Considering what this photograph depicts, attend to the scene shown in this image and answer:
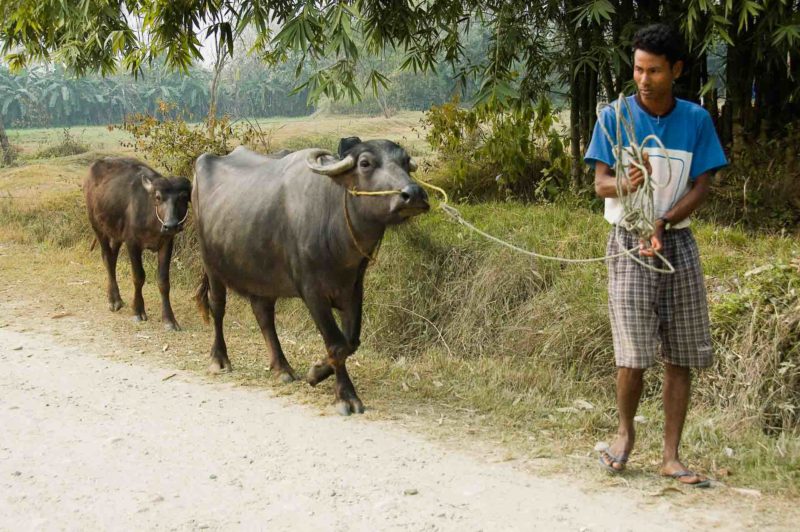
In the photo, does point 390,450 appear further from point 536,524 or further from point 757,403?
point 757,403

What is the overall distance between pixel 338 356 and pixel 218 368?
117 centimetres

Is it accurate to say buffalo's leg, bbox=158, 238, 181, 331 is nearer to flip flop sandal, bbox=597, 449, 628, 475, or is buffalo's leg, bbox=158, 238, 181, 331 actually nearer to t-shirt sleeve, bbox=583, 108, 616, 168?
flip flop sandal, bbox=597, 449, 628, 475

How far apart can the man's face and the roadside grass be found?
5.01ft

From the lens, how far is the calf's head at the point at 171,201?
21.5 feet

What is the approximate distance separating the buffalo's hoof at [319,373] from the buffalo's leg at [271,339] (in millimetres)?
262

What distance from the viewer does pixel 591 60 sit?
6473 millimetres

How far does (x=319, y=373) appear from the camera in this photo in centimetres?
479

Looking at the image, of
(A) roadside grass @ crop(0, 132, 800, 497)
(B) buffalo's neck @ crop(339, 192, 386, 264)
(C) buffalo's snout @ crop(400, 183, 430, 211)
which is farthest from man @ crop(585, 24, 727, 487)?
(B) buffalo's neck @ crop(339, 192, 386, 264)

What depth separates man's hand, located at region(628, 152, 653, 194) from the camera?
10.2ft

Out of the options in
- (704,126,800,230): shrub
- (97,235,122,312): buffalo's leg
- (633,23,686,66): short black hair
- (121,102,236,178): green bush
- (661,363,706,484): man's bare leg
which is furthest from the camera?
(121,102,236,178): green bush

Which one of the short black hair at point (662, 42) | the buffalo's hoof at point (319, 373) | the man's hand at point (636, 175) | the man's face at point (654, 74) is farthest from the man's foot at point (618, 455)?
the buffalo's hoof at point (319, 373)

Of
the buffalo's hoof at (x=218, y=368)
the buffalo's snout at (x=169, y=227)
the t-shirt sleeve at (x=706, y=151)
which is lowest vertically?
the buffalo's hoof at (x=218, y=368)

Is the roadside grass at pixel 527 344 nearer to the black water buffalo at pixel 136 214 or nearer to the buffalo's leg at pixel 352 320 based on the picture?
the buffalo's leg at pixel 352 320

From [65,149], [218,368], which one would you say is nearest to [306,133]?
[65,149]
